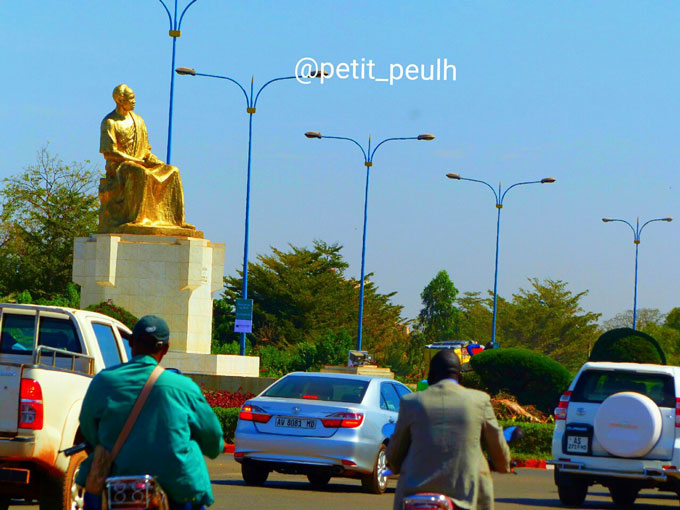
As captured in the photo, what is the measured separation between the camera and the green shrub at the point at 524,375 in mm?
28422

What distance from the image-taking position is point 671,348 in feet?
308

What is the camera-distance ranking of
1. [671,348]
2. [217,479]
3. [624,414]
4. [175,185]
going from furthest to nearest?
[671,348]
[175,185]
[217,479]
[624,414]

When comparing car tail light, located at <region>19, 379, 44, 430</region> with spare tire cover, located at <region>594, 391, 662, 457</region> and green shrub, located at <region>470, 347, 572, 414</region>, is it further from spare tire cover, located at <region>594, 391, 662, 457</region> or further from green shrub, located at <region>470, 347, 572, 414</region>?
green shrub, located at <region>470, 347, 572, 414</region>

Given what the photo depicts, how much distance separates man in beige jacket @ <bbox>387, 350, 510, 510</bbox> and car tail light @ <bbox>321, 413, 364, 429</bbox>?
27.9 ft

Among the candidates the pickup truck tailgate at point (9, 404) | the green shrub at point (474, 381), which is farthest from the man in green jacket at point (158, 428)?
the green shrub at point (474, 381)

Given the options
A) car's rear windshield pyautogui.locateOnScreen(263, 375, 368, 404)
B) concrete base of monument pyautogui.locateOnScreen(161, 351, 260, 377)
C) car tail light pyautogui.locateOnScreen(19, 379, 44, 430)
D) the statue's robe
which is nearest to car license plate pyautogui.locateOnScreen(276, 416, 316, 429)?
car's rear windshield pyautogui.locateOnScreen(263, 375, 368, 404)

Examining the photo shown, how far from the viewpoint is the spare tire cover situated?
1381 cm

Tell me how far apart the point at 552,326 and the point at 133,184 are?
58.3 meters

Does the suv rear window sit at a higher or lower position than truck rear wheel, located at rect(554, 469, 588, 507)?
higher

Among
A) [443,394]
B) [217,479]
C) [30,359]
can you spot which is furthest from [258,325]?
[443,394]

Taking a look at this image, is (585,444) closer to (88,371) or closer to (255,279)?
(88,371)

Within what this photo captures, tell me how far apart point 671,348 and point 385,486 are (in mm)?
82125

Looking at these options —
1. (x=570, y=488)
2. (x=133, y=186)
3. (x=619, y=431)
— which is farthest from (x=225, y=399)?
(x=619, y=431)

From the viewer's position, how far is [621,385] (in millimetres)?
15195
